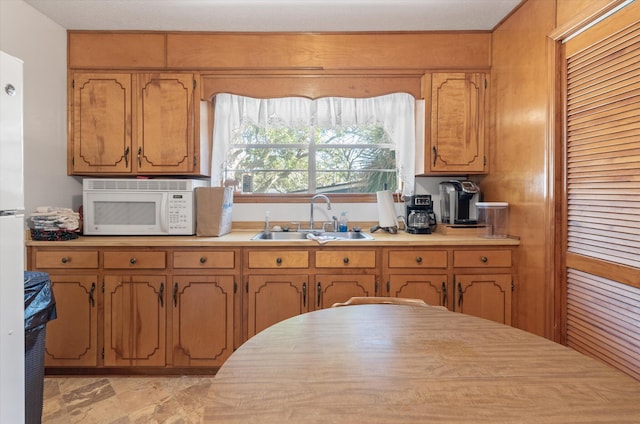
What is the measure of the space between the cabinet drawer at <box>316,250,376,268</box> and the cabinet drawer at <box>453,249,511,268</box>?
56 cm

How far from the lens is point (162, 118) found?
258cm

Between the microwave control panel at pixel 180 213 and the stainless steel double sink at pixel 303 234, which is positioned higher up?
the microwave control panel at pixel 180 213

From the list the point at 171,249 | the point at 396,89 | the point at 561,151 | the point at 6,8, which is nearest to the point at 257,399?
the point at 171,249

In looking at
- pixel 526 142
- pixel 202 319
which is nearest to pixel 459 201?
pixel 526 142

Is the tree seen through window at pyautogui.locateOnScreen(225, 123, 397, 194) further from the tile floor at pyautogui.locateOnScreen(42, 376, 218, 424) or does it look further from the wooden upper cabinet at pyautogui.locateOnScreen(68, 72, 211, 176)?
the tile floor at pyautogui.locateOnScreen(42, 376, 218, 424)

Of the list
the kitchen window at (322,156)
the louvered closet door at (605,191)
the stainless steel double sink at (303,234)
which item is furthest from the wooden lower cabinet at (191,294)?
the louvered closet door at (605,191)

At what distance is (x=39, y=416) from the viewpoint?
5.08 ft

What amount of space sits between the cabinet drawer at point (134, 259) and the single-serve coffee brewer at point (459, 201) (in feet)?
6.69

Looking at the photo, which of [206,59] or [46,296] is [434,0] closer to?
→ [206,59]

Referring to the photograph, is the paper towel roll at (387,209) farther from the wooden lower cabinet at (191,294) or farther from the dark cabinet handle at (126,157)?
the dark cabinet handle at (126,157)

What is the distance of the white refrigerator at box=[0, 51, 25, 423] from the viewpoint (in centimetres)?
110

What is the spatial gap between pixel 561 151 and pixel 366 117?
4.57 ft

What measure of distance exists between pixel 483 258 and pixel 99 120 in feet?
9.34

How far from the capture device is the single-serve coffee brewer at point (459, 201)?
2.61 m
